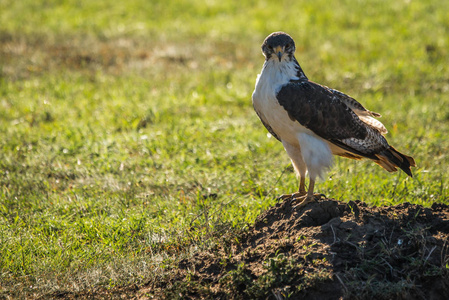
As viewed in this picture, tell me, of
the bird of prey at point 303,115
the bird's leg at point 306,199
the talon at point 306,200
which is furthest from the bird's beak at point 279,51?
the talon at point 306,200

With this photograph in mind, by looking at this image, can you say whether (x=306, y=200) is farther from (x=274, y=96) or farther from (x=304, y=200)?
(x=274, y=96)

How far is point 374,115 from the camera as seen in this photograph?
19.5 feet

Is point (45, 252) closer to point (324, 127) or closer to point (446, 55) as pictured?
point (324, 127)

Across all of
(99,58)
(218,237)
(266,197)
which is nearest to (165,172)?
(266,197)

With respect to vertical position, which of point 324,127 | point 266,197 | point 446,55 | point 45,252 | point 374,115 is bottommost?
point 45,252

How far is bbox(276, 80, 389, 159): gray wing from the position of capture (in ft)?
16.4

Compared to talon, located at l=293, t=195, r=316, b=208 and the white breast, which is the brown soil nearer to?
talon, located at l=293, t=195, r=316, b=208

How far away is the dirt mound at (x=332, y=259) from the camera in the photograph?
4.01m

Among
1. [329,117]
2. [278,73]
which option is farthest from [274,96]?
[329,117]

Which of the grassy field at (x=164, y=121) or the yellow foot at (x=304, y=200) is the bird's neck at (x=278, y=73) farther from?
the grassy field at (x=164, y=121)

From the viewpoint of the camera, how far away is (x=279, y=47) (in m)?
5.07

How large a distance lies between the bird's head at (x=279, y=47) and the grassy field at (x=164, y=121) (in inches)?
65.0

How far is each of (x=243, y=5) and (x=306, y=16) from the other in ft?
6.72

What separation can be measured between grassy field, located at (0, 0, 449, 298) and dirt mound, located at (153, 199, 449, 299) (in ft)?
1.51
